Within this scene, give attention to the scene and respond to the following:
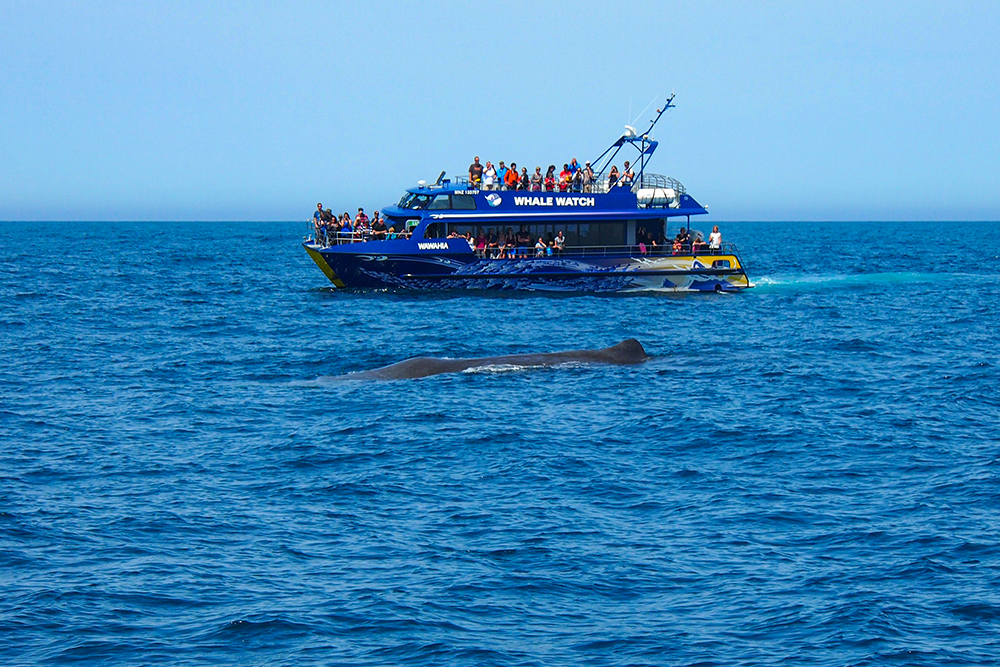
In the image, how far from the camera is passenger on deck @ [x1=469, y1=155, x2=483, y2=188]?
143ft

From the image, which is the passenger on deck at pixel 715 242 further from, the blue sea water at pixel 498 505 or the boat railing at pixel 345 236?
the blue sea water at pixel 498 505

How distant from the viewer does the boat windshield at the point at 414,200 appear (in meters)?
43.4

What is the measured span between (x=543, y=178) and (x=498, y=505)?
104 feet

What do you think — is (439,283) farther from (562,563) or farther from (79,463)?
(562,563)

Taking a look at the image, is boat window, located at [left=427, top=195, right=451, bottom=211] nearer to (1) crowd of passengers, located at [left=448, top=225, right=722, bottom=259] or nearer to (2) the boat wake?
(1) crowd of passengers, located at [left=448, top=225, right=722, bottom=259]

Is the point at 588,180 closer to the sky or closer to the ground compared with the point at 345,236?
closer to the sky

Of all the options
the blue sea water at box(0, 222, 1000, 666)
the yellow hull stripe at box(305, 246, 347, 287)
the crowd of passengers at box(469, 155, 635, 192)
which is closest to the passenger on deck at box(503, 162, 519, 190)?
the crowd of passengers at box(469, 155, 635, 192)

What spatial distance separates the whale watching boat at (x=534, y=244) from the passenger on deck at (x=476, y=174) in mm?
68

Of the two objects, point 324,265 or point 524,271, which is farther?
point 324,265

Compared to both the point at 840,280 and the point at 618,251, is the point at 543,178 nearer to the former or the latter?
the point at 618,251

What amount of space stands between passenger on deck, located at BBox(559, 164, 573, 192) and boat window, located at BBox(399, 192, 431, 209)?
18.3ft

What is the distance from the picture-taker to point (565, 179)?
44500 millimetres

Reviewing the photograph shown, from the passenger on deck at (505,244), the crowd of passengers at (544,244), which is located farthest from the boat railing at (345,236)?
the passenger on deck at (505,244)

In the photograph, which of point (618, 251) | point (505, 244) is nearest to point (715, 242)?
point (618, 251)
